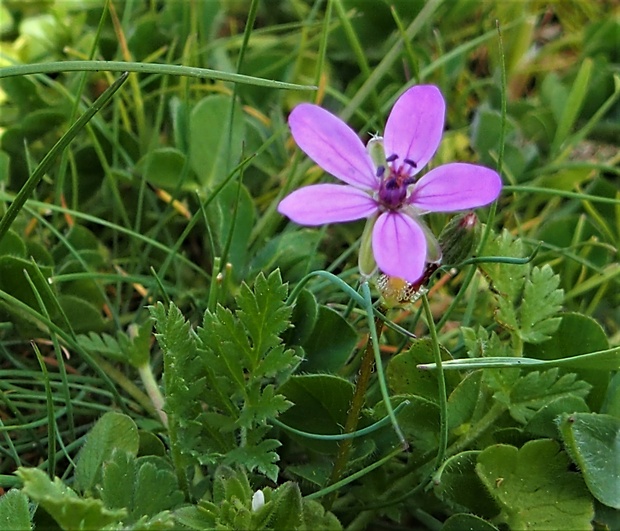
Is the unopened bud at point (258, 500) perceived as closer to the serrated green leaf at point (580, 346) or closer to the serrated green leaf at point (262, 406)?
the serrated green leaf at point (262, 406)

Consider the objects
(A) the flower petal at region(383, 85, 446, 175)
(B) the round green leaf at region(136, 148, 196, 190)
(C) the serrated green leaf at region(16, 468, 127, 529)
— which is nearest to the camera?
(C) the serrated green leaf at region(16, 468, 127, 529)

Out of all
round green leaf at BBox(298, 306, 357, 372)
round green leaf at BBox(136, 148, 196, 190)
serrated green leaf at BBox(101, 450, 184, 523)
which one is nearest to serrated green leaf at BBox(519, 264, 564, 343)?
round green leaf at BBox(298, 306, 357, 372)

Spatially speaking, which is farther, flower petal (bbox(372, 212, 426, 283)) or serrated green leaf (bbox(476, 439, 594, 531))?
serrated green leaf (bbox(476, 439, 594, 531))

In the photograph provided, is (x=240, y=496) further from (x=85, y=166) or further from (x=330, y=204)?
(x=85, y=166)

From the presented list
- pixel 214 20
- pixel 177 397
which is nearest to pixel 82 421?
pixel 177 397

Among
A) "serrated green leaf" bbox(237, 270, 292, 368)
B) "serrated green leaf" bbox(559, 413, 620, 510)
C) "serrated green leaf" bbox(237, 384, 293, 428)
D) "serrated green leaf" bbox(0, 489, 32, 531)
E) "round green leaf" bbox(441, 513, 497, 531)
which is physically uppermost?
"serrated green leaf" bbox(237, 270, 292, 368)

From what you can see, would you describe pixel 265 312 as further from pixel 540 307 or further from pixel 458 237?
pixel 540 307

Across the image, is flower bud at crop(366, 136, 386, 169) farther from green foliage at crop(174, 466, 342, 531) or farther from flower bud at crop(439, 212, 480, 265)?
green foliage at crop(174, 466, 342, 531)
